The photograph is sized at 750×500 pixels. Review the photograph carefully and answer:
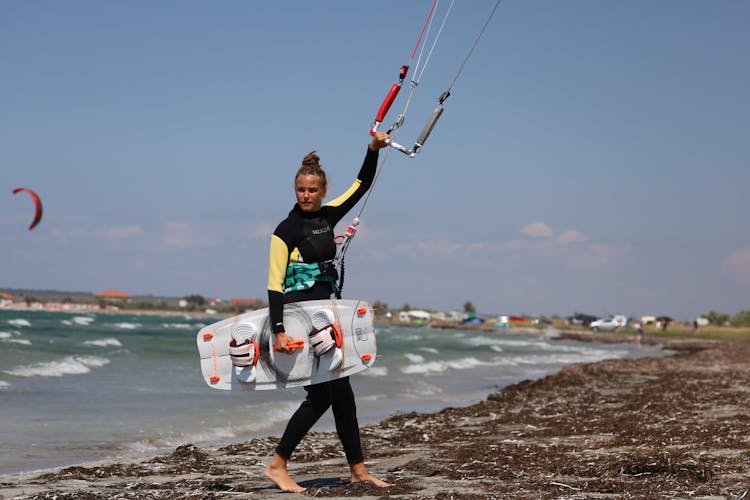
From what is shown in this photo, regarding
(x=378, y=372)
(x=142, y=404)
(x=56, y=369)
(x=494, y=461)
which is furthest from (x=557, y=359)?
(x=494, y=461)

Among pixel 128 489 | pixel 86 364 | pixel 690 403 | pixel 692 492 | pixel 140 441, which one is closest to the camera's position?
pixel 692 492

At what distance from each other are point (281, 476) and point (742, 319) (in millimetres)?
95668

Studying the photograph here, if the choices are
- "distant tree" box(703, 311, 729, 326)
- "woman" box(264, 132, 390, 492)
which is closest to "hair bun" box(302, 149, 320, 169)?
"woman" box(264, 132, 390, 492)

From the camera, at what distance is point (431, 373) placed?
25.0m

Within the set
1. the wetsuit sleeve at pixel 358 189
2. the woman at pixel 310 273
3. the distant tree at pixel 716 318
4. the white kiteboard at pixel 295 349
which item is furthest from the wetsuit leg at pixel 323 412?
the distant tree at pixel 716 318

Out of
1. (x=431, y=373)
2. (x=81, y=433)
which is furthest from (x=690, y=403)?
(x=431, y=373)

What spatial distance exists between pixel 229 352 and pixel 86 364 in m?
19.2

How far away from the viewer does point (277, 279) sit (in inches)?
206

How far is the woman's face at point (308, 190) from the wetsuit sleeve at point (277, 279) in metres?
0.30

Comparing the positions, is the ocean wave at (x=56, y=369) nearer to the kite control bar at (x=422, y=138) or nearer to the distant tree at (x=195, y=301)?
the kite control bar at (x=422, y=138)

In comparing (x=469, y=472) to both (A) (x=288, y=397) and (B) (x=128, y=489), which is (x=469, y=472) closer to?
(B) (x=128, y=489)

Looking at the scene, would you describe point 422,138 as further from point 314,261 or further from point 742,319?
point 742,319

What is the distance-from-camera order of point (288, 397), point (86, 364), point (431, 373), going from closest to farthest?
1. point (288, 397)
2. point (86, 364)
3. point (431, 373)

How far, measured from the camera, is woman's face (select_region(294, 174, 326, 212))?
534 centimetres
